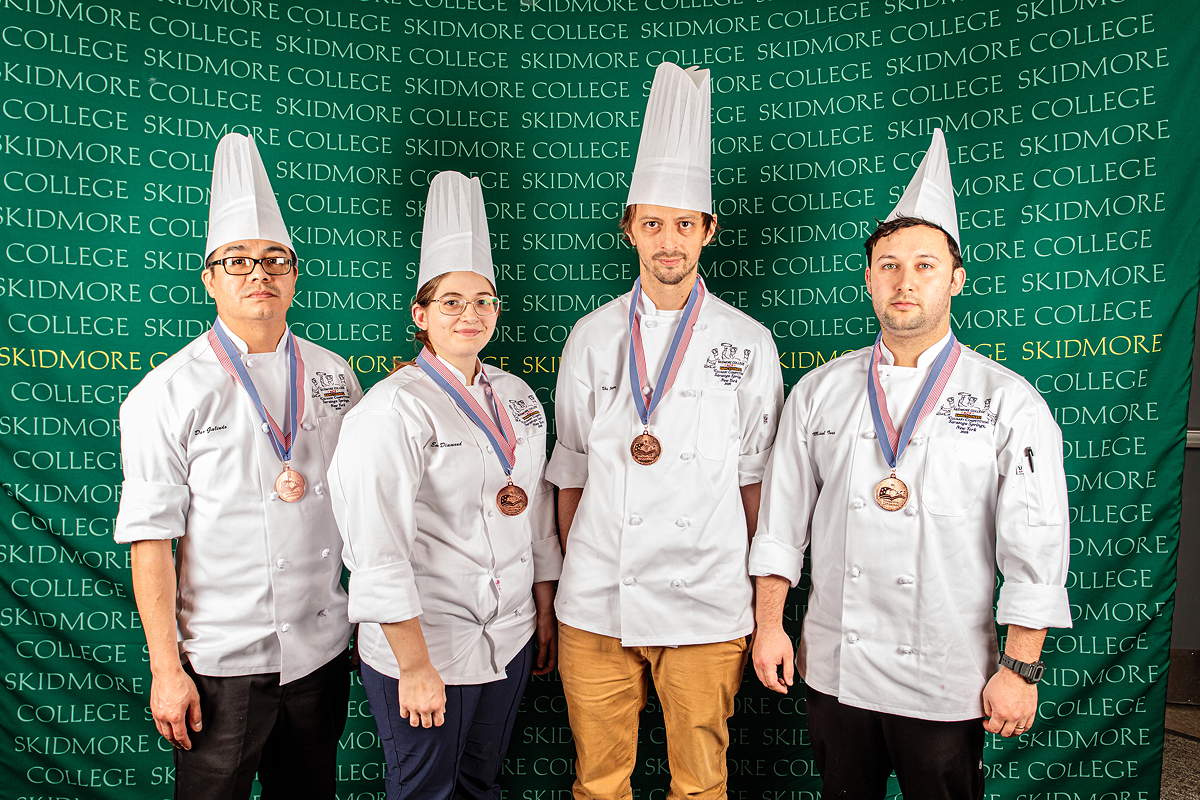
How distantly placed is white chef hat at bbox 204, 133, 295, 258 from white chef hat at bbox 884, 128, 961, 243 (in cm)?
160

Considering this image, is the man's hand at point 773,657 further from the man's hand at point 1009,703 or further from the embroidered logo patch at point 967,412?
the embroidered logo patch at point 967,412

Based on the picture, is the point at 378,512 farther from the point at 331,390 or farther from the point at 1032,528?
the point at 1032,528

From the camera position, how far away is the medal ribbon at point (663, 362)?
2.14 meters

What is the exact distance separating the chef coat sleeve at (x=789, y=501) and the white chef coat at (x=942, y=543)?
7 centimetres

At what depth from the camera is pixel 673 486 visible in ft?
6.85

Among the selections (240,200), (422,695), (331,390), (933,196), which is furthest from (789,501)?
(240,200)

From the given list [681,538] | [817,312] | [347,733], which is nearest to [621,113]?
[817,312]

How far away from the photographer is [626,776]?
2.18 meters

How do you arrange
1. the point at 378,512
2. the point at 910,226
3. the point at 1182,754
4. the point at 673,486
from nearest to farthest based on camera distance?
the point at 378,512
the point at 910,226
the point at 673,486
the point at 1182,754

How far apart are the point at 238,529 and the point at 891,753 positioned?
1.69 meters

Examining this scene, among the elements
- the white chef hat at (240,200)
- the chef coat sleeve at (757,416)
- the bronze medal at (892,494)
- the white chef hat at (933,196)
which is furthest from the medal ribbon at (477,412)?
the white chef hat at (933,196)

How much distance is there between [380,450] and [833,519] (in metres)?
1.12

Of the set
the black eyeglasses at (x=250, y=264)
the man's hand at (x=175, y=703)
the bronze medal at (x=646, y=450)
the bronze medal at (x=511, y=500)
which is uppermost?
the black eyeglasses at (x=250, y=264)

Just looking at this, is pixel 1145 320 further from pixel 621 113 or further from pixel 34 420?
pixel 34 420
